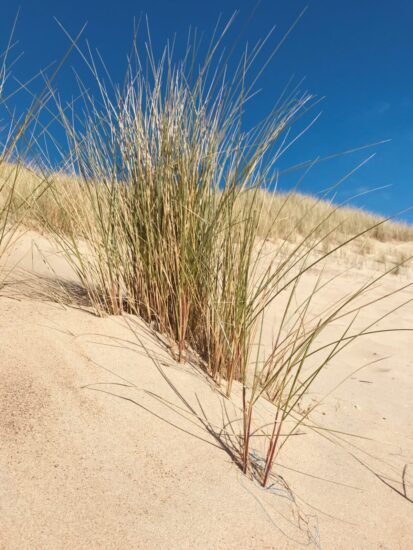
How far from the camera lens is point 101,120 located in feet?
5.65

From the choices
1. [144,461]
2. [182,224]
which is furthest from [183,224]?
[144,461]

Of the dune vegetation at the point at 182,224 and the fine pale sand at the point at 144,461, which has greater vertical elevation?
the dune vegetation at the point at 182,224

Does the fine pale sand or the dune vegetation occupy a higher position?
the dune vegetation

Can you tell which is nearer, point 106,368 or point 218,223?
point 106,368

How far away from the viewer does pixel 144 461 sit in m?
1.04

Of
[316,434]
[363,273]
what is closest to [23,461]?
[316,434]

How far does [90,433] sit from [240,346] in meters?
0.59

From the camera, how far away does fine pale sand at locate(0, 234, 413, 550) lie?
2.91 ft

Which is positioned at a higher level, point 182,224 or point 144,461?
point 182,224

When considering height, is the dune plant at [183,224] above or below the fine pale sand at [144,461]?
above

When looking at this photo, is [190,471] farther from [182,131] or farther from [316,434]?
[182,131]

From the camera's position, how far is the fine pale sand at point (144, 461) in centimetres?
89

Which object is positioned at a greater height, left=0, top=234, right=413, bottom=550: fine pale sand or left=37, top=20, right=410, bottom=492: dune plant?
left=37, top=20, right=410, bottom=492: dune plant

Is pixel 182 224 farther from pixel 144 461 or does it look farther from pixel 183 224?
pixel 144 461
